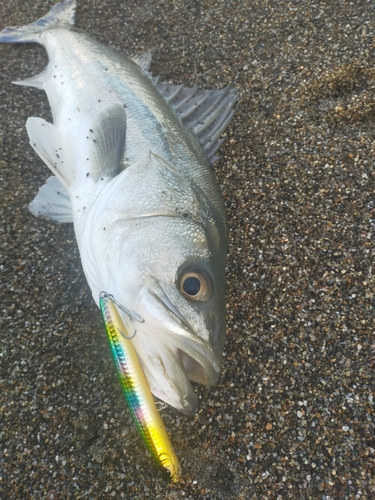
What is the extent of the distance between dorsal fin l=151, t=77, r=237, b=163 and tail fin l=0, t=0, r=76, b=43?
1.66m

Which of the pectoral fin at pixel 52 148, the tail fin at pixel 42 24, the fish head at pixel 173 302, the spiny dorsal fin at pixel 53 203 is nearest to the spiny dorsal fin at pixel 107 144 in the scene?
the pectoral fin at pixel 52 148

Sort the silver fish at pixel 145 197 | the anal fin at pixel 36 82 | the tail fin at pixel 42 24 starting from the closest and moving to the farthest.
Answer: the silver fish at pixel 145 197 → the anal fin at pixel 36 82 → the tail fin at pixel 42 24

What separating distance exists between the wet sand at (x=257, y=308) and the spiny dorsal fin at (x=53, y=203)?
11 centimetres

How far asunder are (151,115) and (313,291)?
63.5 inches

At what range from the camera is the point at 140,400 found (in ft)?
4.71

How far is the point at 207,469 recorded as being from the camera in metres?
1.81

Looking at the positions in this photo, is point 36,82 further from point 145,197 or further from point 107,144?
point 145,197

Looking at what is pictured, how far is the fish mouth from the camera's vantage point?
150 centimetres

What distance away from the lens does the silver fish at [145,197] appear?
1.55m

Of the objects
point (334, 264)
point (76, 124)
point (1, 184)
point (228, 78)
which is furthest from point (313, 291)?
point (1, 184)

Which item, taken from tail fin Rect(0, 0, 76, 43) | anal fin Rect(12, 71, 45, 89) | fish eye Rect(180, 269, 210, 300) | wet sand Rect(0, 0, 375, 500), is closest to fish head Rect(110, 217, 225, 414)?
fish eye Rect(180, 269, 210, 300)

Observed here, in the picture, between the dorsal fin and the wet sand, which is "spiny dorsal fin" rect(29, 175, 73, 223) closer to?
the wet sand

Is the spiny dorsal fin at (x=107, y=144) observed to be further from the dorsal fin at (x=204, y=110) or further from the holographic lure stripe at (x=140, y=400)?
the holographic lure stripe at (x=140, y=400)

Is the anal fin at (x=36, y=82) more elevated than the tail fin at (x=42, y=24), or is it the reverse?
Result: the tail fin at (x=42, y=24)
